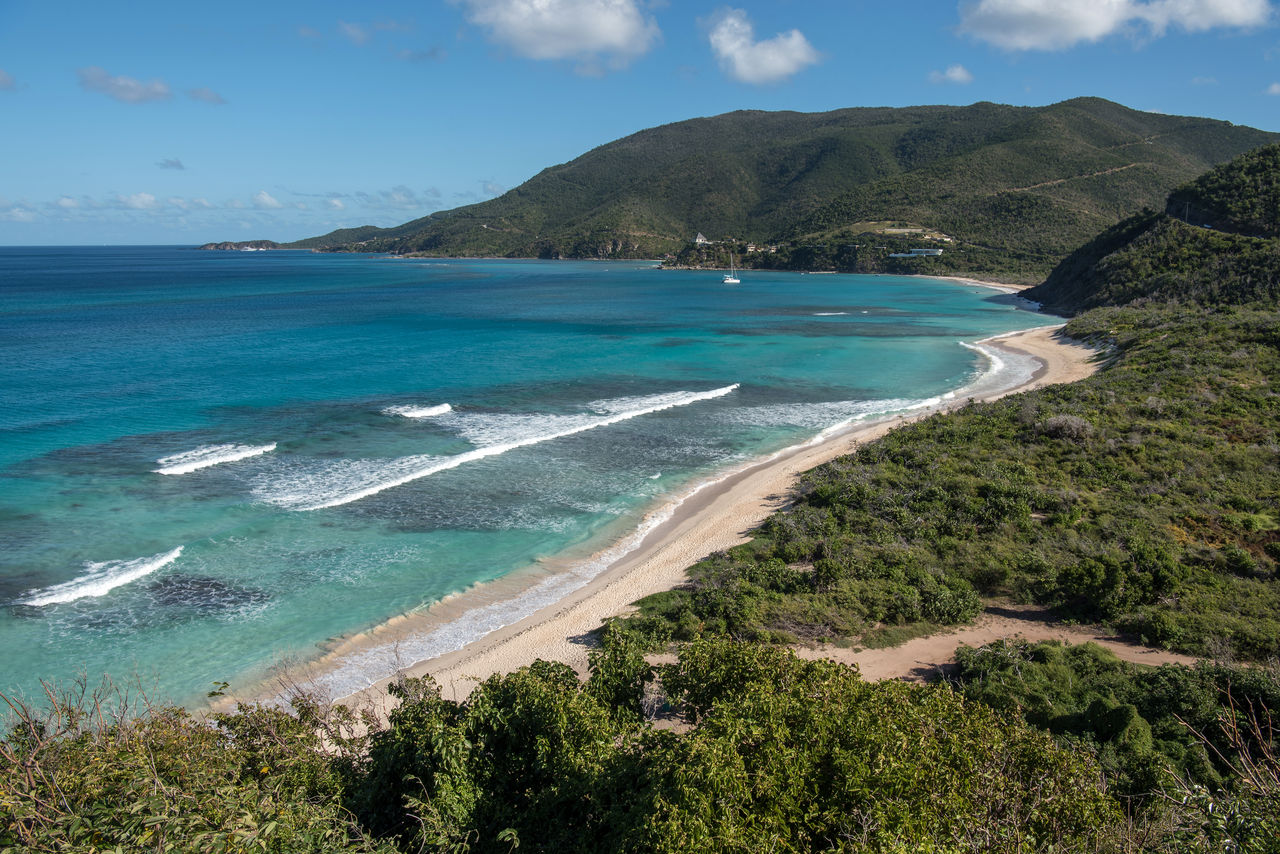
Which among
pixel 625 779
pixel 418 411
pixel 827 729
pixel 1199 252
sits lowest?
pixel 625 779

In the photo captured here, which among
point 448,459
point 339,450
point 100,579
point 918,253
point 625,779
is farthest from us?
point 918,253

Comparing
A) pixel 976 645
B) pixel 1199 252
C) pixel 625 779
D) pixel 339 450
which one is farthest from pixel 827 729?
pixel 1199 252

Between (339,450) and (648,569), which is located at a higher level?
(339,450)

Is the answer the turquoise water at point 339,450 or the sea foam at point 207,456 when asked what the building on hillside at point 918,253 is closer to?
the turquoise water at point 339,450

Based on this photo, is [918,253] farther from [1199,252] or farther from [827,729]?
[827,729]

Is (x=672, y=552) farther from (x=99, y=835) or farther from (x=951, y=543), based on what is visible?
(x=99, y=835)

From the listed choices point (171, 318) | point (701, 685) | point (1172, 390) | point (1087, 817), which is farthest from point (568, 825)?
point (171, 318)
